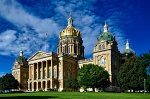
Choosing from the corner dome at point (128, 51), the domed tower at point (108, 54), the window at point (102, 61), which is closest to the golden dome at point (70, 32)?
the domed tower at point (108, 54)

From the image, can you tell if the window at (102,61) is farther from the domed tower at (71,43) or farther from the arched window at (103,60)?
the domed tower at (71,43)

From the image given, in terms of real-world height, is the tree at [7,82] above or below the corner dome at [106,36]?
below

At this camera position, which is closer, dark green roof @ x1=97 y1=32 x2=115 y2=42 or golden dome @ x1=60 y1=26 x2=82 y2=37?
dark green roof @ x1=97 y1=32 x2=115 y2=42

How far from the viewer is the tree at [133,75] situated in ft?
257

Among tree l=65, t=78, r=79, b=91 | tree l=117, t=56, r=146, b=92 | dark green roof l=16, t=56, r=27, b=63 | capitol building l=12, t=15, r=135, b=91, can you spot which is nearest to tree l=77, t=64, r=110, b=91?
tree l=117, t=56, r=146, b=92

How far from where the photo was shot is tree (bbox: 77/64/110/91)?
84.0 meters

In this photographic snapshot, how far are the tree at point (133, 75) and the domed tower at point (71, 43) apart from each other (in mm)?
39152

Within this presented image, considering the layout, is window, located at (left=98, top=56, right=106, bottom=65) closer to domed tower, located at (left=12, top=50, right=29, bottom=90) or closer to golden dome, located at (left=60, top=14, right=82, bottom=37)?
golden dome, located at (left=60, top=14, right=82, bottom=37)

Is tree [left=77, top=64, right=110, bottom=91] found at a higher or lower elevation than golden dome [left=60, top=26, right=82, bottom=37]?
lower

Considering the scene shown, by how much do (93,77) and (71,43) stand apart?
132 ft

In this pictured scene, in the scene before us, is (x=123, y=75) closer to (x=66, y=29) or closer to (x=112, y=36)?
(x=112, y=36)

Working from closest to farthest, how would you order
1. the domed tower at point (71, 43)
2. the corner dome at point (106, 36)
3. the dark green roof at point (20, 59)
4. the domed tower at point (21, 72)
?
the corner dome at point (106, 36) → the domed tower at point (71, 43) → the domed tower at point (21, 72) → the dark green roof at point (20, 59)

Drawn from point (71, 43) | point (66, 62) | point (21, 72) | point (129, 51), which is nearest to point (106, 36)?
point (129, 51)

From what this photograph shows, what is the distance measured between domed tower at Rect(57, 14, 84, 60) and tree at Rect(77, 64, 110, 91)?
31909 millimetres
